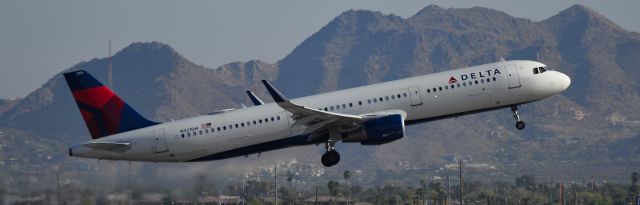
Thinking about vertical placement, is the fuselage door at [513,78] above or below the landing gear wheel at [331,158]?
above

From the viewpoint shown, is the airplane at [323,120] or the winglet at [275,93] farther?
the airplane at [323,120]

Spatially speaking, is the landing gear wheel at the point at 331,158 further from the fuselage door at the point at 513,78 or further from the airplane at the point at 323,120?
the fuselage door at the point at 513,78

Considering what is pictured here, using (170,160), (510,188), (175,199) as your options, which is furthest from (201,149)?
(510,188)

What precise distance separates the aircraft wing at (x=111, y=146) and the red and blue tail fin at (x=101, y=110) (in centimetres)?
148

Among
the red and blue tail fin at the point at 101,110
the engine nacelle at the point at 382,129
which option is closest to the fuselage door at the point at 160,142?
the red and blue tail fin at the point at 101,110

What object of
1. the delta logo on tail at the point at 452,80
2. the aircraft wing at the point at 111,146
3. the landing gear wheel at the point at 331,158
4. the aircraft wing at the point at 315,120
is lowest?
Result: the landing gear wheel at the point at 331,158

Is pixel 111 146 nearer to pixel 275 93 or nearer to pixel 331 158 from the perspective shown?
pixel 275 93

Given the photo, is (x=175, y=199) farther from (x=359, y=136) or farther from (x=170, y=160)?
(x=359, y=136)

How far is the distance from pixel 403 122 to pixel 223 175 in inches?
700

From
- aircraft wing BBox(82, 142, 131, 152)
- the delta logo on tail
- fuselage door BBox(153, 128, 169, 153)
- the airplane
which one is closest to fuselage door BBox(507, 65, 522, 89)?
the airplane

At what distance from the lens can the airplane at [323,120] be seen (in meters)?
68.1

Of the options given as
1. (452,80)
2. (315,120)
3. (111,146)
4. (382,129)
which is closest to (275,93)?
(315,120)

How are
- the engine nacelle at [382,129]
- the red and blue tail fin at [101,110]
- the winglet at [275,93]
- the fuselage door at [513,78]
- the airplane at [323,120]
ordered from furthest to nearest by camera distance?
the red and blue tail fin at [101,110] < the fuselage door at [513,78] < the airplane at [323,120] < the engine nacelle at [382,129] < the winglet at [275,93]

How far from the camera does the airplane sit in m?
68.1
